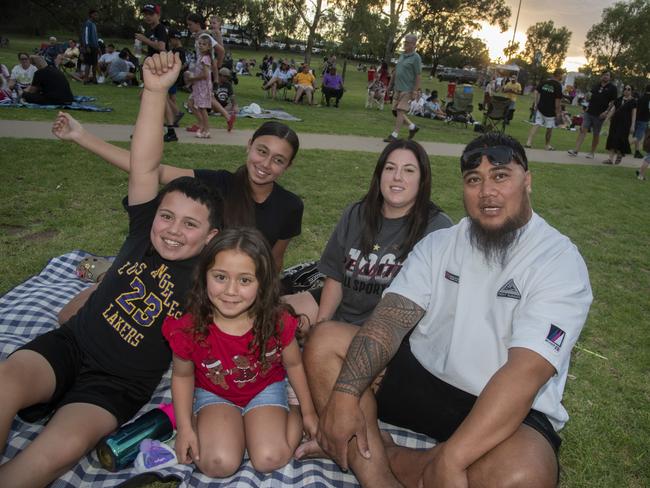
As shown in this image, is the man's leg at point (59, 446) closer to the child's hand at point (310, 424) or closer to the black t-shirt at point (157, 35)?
the child's hand at point (310, 424)

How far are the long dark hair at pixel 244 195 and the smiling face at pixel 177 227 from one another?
62cm

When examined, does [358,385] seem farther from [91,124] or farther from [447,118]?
[447,118]

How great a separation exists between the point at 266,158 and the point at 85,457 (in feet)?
7.04

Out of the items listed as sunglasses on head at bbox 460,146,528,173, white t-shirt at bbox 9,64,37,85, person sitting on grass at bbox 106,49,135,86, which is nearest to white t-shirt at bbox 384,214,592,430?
sunglasses on head at bbox 460,146,528,173

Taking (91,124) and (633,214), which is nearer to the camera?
(633,214)

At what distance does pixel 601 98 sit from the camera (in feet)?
43.0

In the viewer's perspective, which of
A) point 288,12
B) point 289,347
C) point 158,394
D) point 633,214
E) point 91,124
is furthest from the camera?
point 288,12

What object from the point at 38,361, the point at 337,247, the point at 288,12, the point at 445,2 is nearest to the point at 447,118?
the point at 337,247

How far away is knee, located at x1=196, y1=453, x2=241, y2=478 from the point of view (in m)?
2.49

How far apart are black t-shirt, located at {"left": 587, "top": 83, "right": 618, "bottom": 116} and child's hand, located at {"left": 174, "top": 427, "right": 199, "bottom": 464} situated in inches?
548

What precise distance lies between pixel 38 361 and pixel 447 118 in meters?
19.6

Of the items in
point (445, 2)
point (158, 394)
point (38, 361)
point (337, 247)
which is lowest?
point (158, 394)

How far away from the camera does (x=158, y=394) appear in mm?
3166

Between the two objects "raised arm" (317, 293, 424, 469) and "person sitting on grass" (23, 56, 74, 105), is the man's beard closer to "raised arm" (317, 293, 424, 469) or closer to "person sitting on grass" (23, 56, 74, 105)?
"raised arm" (317, 293, 424, 469)
